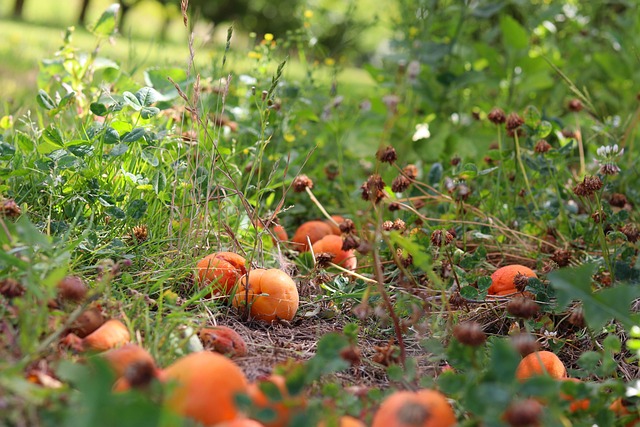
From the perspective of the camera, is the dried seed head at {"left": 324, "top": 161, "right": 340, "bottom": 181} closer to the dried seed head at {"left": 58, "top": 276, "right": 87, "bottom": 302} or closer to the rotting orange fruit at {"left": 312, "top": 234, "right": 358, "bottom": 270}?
the rotting orange fruit at {"left": 312, "top": 234, "right": 358, "bottom": 270}

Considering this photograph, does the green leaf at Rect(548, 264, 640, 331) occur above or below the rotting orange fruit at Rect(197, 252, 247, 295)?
above

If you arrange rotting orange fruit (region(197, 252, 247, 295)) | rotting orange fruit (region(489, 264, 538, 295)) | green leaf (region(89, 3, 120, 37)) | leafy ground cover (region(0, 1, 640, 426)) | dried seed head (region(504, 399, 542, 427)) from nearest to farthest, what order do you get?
dried seed head (region(504, 399, 542, 427)), leafy ground cover (region(0, 1, 640, 426)), rotting orange fruit (region(197, 252, 247, 295)), rotting orange fruit (region(489, 264, 538, 295)), green leaf (region(89, 3, 120, 37))

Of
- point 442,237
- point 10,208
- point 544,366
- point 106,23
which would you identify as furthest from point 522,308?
point 106,23

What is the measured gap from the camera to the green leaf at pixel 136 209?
1.94 m

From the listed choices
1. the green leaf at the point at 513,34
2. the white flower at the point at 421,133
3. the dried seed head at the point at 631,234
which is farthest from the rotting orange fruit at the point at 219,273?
the green leaf at the point at 513,34

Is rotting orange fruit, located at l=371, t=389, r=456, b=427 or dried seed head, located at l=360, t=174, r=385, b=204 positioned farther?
dried seed head, located at l=360, t=174, r=385, b=204

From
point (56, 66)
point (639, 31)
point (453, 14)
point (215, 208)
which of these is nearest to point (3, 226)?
point (215, 208)

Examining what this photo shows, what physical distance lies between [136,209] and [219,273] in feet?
1.02

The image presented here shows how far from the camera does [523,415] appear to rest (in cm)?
102

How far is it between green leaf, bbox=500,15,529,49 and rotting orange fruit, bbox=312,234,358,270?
1.50m

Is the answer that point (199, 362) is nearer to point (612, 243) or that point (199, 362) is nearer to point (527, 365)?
point (527, 365)

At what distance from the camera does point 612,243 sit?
228 cm

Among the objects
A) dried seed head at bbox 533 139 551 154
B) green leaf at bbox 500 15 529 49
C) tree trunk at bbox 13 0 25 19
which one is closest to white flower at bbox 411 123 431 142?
green leaf at bbox 500 15 529 49

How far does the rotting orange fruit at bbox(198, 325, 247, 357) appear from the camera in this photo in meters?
1.51
